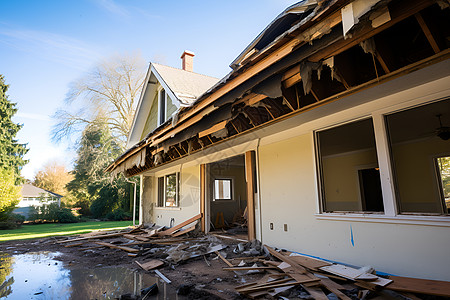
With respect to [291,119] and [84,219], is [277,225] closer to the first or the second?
[291,119]

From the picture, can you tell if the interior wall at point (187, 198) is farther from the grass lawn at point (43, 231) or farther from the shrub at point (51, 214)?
the shrub at point (51, 214)

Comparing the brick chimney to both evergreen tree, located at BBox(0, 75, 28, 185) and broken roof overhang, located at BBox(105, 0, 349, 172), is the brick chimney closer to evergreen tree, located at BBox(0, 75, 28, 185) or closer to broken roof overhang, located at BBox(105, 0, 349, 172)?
broken roof overhang, located at BBox(105, 0, 349, 172)

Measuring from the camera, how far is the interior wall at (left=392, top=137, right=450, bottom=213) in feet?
24.4

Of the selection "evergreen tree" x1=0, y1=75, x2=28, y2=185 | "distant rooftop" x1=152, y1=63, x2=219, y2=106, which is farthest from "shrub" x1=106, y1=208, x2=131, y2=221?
"distant rooftop" x1=152, y1=63, x2=219, y2=106

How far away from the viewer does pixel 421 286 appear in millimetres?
2910

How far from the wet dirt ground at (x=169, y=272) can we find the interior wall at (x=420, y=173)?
233 inches

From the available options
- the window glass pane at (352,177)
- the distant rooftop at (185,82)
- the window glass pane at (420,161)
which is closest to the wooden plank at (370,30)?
the window glass pane at (420,161)

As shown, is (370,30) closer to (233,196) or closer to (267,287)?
(267,287)

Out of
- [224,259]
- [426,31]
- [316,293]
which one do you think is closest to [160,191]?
[224,259]

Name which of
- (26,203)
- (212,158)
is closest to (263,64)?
(212,158)

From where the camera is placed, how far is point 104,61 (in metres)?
20.7

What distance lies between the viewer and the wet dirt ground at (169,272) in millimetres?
3430

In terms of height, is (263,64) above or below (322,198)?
above

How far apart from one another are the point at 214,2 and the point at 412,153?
934 centimetres
